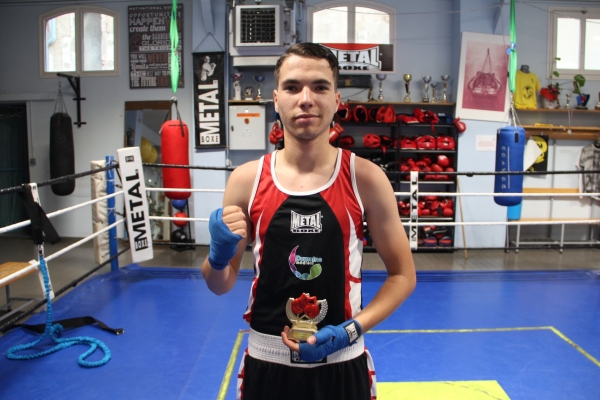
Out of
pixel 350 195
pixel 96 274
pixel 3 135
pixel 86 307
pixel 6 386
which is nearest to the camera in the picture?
pixel 350 195

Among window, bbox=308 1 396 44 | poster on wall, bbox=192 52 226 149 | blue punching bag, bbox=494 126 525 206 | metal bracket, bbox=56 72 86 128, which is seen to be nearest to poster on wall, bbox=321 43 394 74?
window, bbox=308 1 396 44

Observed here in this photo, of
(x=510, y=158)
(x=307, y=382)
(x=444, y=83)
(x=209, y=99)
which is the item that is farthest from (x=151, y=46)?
(x=307, y=382)

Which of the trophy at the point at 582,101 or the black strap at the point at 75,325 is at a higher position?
the trophy at the point at 582,101

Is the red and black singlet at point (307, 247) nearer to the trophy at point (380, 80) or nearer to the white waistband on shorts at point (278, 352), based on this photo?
the white waistband on shorts at point (278, 352)

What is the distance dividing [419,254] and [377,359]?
3186 mm

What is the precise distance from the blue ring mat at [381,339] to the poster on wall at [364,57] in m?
2.93

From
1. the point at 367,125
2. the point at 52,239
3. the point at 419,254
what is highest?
the point at 367,125

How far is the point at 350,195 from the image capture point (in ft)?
3.65

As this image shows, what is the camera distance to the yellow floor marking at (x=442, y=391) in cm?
211

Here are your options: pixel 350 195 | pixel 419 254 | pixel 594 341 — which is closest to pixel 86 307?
pixel 350 195

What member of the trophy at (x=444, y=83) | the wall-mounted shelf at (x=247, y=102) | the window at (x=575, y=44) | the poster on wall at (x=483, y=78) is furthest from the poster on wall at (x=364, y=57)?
the window at (x=575, y=44)

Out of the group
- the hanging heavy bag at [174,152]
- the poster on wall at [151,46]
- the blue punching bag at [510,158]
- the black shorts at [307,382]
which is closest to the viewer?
the black shorts at [307,382]

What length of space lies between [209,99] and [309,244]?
194 inches

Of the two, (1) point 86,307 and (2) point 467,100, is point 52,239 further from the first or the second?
(2) point 467,100
